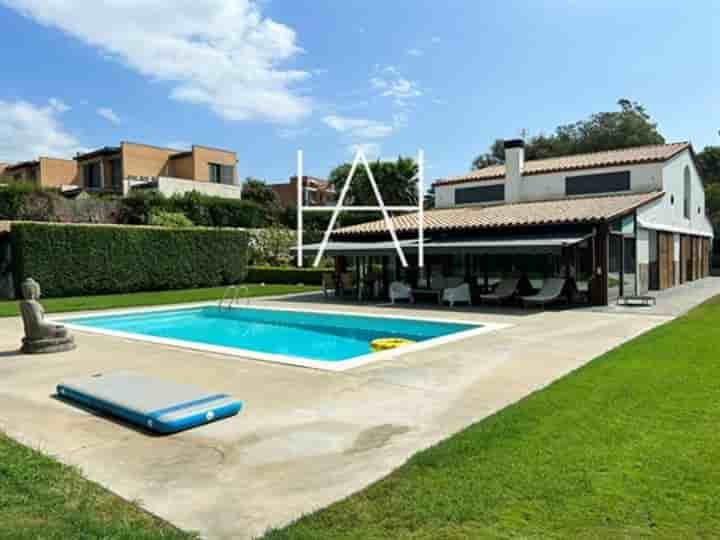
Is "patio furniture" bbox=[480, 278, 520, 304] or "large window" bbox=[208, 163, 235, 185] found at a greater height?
"large window" bbox=[208, 163, 235, 185]

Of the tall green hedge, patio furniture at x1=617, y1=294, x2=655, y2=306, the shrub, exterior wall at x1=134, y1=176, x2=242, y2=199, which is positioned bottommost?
patio furniture at x1=617, y1=294, x2=655, y2=306

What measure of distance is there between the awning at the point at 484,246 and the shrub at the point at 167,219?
14.1 m

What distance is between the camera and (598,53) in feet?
66.5

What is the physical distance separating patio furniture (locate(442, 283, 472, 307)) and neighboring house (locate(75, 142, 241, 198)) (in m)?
34.8

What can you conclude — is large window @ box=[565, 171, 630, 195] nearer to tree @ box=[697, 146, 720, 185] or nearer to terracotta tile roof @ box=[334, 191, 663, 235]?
terracotta tile roof @ box=[334, 191, 663, 235]

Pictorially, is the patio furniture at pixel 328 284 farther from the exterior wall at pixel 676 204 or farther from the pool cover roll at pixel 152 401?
the pool cover roll at pixel 152 401

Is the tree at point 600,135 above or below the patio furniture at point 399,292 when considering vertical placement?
above

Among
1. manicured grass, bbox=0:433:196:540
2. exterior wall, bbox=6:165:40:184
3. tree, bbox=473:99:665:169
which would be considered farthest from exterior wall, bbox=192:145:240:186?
manicured grass, bbox=0:433:196:540

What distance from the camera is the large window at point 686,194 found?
1158 inches

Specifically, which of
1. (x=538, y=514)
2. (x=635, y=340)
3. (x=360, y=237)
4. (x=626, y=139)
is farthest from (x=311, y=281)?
(x=626, y=139)

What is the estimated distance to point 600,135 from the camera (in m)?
59.0

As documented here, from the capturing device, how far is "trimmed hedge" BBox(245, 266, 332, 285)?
32219 mm

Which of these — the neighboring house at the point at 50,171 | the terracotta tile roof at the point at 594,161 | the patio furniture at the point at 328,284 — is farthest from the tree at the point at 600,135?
the neighboring house at the point at 50,171

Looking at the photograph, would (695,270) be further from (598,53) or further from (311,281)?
(311,281)
